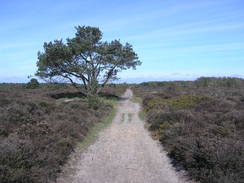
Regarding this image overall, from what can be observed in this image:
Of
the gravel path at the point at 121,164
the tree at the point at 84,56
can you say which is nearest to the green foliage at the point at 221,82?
the tree at the point at 84,56

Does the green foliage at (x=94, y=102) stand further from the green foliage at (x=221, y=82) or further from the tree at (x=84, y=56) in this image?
the green foliage at (x=221, y=82)

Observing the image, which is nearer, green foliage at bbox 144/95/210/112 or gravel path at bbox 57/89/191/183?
gravel path at bbox 57/89/191/183

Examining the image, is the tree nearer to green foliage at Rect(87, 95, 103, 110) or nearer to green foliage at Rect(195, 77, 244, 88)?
green foliage at Rect(87, 95, 103, 110)

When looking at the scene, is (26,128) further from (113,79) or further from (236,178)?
(113,79)

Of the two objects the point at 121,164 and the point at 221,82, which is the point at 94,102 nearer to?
the point at 121,164

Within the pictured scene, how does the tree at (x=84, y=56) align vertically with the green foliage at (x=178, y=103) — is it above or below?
above

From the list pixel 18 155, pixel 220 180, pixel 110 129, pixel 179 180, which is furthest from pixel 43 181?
pixel 110 129

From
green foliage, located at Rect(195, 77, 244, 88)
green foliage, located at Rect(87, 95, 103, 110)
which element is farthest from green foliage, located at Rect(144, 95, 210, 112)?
green foliage, located at Rect(195, 77, 244, 88)

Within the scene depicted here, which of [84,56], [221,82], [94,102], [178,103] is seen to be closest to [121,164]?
[178,103]

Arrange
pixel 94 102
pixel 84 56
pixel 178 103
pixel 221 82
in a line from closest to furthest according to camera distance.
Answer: pixel 178 103
pixel 94 102
pixel 84 56
pixel 221 82

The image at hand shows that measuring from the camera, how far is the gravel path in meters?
7.02

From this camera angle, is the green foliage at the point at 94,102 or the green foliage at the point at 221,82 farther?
the green foliage at the point at 221,82

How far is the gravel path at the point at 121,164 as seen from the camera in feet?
23.0

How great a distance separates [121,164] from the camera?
823 centimetres
